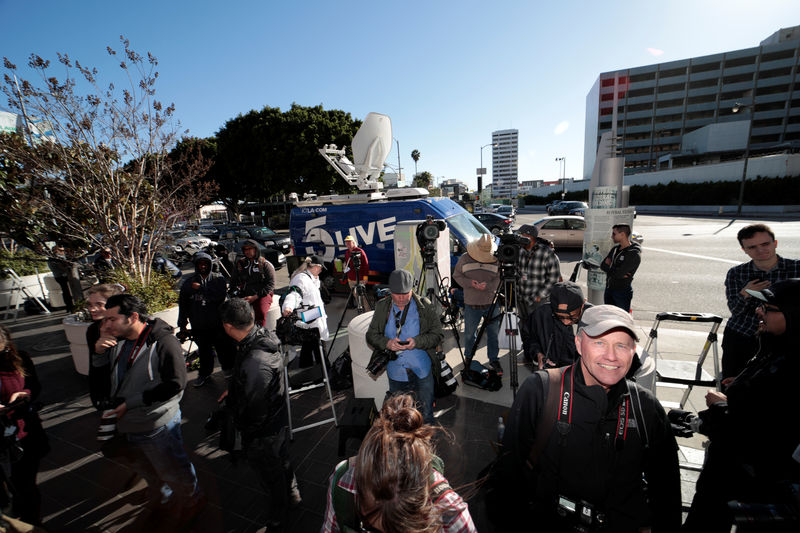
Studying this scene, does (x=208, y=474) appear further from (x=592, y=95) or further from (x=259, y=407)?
(x=592, y=95)

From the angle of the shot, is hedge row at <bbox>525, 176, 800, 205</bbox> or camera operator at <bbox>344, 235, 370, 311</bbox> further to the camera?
hedge row at <bbox>525, 176, 800, 205</bbox>

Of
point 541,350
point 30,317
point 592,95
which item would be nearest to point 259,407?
point 541,350

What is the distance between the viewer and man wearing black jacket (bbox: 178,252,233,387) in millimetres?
4594

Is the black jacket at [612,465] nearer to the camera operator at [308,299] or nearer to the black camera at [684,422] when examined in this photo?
the black camera at [684,422]

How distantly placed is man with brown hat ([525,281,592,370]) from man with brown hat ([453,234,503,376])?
1352mm

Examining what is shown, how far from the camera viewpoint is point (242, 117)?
25625 mm

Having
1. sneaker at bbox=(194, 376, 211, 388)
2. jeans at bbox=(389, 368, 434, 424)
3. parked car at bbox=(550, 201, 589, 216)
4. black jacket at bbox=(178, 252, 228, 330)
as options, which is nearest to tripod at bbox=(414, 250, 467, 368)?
jeans at bbox=(389, 368, 434, 424)

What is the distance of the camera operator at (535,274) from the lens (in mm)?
4461

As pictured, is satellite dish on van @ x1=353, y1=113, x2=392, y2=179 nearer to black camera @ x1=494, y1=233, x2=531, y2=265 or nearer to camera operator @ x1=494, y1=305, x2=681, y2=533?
black camera @ x1=494, y1=233, x2=531, y2=265

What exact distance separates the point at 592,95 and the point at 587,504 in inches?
3497

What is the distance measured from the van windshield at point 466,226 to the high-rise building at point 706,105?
53106mm

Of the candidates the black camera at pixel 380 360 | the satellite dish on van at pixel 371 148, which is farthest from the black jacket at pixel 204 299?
the satellite dish on van at pixel 371 148

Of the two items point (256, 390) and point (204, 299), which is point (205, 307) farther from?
point (256, 390)

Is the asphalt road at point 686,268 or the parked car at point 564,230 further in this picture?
the parked car at point 564,230
